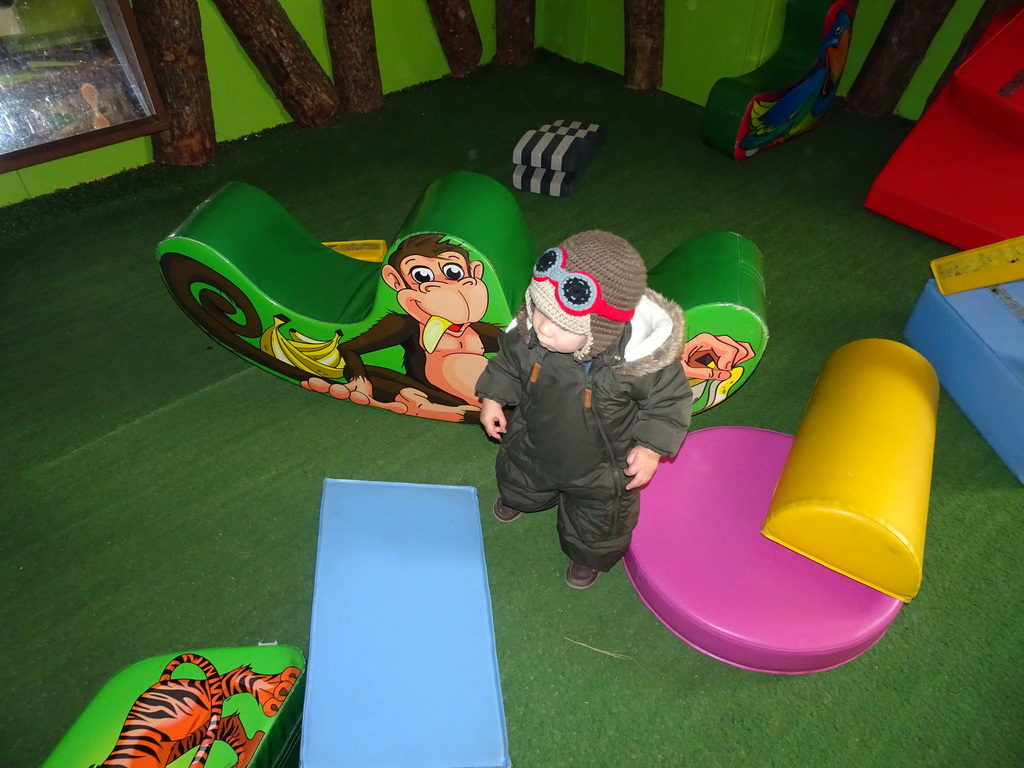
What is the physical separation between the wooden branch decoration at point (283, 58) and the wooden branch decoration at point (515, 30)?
1.26 metres

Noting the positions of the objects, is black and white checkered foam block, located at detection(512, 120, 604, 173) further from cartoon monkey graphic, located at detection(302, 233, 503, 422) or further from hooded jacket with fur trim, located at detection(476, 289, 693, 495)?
hooded jacket with fur trim, located at detection(476, 289, 693, 495)

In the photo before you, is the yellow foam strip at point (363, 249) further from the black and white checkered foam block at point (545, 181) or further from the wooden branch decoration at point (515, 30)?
the wooden branch decoration at point (515, 30)

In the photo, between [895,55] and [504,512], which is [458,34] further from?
[504,512]

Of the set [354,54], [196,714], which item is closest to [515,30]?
[354,54]

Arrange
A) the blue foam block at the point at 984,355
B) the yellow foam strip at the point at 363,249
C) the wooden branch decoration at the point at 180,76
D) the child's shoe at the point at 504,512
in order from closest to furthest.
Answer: the child's shoe at the point at 504,512
the blue foam block at the point at 984,355
the yellow foam strip at the point at 363,249
the wooden branch decoration at the point at 180,76

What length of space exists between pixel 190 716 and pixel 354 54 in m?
3.30

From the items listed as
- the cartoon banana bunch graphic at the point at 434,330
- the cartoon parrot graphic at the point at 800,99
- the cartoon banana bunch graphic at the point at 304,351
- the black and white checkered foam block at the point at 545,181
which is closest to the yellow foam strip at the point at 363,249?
the cartoon banana bunch graphic at the point at 304,351

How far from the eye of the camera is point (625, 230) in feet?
10.3

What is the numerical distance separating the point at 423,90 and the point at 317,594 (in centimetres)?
338

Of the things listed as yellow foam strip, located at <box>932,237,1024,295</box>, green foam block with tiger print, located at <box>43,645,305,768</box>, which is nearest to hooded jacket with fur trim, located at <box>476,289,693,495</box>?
green foam block with tiger print, located at <box>43,645,305,768</box>

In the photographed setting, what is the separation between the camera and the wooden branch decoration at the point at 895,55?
358cm

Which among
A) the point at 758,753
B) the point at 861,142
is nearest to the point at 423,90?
the point at 861,142

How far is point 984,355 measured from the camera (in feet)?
7.41

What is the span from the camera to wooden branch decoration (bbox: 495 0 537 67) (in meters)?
4.24
